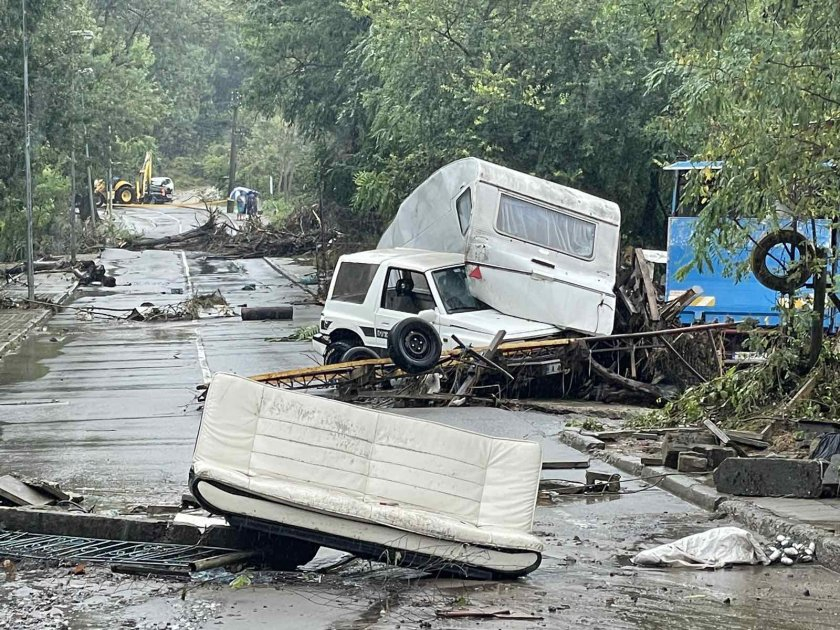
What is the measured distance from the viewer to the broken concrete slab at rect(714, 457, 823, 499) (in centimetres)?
1027

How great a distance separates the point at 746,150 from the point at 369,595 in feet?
20.2

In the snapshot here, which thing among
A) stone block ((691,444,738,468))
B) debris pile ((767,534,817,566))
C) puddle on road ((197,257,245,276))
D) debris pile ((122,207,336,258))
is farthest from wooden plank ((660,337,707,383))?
debris pile ((122,207,336,258))

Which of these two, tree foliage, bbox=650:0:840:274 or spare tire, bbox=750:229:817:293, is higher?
tree foliage, bbox=650:0:840:274

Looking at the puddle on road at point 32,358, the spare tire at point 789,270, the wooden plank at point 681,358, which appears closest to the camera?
the spare tire at point 789,270

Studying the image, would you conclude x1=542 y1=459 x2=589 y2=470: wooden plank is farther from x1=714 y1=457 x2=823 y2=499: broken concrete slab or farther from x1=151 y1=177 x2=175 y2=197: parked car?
x1=151 y1=177 x2=175 y2=197: parked car

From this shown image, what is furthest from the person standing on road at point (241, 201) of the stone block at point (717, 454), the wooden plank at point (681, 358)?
the stone block at point (717, 454)

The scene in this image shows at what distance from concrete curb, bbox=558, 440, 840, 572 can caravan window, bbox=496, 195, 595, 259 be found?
20.3ft

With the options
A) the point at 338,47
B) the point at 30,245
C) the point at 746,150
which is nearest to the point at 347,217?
the point at 338,47

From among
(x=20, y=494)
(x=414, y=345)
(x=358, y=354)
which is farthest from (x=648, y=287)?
(x=20, y=494)

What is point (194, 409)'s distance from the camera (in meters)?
17.0

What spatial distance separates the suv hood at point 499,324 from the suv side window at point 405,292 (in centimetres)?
69

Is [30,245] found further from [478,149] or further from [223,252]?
[223,252]

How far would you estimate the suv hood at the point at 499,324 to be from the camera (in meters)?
17.6

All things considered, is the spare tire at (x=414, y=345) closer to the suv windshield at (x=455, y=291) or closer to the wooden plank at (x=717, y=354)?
the suv windshield at (x=455, y=291)
